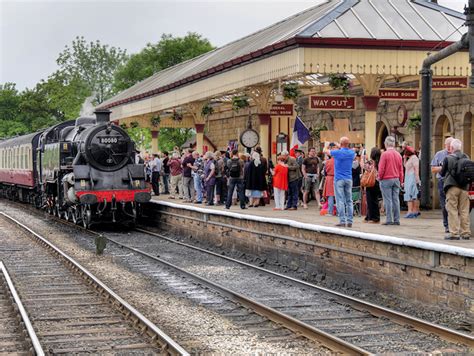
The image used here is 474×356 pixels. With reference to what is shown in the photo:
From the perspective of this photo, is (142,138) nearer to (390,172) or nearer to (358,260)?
(390,172)

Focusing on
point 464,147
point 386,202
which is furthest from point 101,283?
point 464,147

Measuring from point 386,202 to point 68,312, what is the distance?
642 centimetres

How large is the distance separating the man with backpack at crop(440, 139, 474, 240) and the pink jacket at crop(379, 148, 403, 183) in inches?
105

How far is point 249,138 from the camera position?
2470 centimetres

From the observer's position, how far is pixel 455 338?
886cm

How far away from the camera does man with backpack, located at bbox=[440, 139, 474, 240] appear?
11500 mm

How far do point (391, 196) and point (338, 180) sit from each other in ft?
3.22

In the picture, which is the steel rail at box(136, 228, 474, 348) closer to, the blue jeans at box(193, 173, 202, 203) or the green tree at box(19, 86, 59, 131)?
the blue jeans at box(193, 173, 202, 203)

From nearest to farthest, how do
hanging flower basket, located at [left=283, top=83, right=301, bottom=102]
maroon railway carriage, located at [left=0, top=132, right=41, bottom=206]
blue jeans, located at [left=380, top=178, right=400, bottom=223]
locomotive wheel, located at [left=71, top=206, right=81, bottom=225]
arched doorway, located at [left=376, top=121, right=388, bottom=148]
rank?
blue jeans, located at [left=380, top=178, right=400, bottom=223]
hanging flower basket, located at [left=283, top=83, right=301, bottom=102]
locomotive wheel, located at [left=71, top=206, right=81, bottom=225]
arched doorway, located at [left=376, top=121, right=388, bottom=148]
maroon railway carriage, located at [left=0, top=132, right=41, bottom=206]

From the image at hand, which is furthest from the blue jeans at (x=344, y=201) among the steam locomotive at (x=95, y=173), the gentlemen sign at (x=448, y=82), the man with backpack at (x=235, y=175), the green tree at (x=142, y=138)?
the green tree at (x=142, y=138)

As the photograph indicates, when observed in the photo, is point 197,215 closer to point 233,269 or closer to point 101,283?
point 233,269

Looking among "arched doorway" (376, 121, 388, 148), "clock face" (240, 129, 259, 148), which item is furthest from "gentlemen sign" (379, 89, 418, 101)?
"clock face" (240, 129, 259, 148)

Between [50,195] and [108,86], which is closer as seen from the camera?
[50,195]

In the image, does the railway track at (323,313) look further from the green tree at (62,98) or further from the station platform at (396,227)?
the green tree at (62,98)
